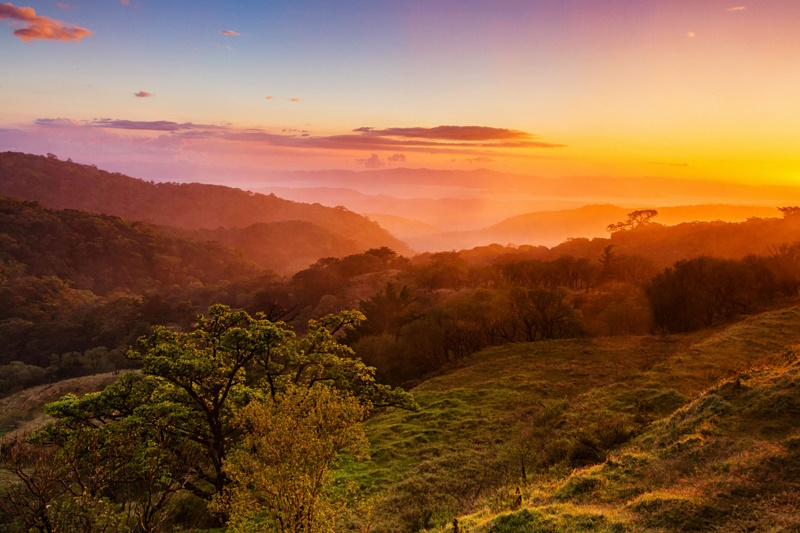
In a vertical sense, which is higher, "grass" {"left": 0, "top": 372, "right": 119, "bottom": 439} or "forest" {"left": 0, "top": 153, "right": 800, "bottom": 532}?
"forest" {"left": 0, "top": 153, "right": 800, "bottom": 532}

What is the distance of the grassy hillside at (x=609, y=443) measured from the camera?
16094 mm

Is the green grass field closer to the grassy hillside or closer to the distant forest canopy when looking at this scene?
the grassy hillside

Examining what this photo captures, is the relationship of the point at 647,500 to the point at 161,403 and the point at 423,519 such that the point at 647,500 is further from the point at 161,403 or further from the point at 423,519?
the point at 161,403

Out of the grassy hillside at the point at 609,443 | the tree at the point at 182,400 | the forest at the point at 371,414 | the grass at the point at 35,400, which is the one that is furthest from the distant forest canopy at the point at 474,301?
the grass at the point at 35,400

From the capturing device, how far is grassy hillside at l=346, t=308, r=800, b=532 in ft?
52.8

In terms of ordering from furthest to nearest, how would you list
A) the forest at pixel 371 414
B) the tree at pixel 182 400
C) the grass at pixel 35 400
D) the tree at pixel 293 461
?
the grass at pixel 35 400 < the tree at pixel 182 400 < the forest at pixel 371 414 < the tree at pixel 293 461

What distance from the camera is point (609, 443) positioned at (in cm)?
2650

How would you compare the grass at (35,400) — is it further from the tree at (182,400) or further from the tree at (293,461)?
the tree at (293,461)

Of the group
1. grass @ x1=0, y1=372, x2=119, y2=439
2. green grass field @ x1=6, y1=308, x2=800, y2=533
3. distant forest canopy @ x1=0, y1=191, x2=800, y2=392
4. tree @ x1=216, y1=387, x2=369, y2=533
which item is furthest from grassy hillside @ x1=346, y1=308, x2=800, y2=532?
grass @ x1=0, y1=372, x2=119, y2=439

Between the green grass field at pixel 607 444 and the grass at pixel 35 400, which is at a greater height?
the green grass field at pixel 607 444

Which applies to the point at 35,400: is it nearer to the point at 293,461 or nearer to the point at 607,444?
the point at 293,461

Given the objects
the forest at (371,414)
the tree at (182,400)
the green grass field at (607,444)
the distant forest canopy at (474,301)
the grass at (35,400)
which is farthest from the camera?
the grass at (35,400)

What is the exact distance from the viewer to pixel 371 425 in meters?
42.6

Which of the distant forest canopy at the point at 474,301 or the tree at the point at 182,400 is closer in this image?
the tree at the point at 182,400
